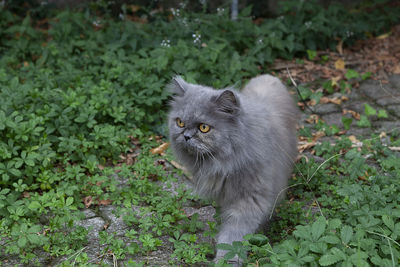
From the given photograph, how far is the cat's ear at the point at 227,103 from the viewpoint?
2.92 m

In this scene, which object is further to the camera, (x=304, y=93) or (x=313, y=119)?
(x=304, y=93)

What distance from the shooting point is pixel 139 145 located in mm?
4867

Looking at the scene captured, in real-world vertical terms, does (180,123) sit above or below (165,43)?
above

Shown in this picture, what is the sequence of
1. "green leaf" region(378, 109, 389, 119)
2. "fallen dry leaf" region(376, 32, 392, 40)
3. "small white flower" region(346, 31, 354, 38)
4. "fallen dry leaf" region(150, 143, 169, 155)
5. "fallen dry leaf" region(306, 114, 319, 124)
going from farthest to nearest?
"fallen dry leaf" region(376, 32, 392, 40) → "small white flower" region(346, 31, 354, 38) → "fallen dry leaf" region(306, 114, 319, 124) → "green leaf" region(378, 109, 389, 119) → "fallen dry leaf" region(150, 143, 169, 155)

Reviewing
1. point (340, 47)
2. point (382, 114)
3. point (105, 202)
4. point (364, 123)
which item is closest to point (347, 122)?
point (364, 123)

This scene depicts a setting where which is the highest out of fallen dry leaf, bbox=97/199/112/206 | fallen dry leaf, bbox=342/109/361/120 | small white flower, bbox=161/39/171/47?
small white flower, bbox=161/39/171/47

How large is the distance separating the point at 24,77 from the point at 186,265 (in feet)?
12.0

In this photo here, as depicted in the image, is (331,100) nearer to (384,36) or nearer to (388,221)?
(384,36)

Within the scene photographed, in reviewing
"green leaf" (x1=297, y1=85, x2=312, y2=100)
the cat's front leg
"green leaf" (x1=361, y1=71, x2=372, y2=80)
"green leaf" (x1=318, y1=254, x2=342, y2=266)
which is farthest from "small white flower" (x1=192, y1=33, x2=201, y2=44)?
"green leaf" (x1=318, y1=254, x2=342, y2=266)

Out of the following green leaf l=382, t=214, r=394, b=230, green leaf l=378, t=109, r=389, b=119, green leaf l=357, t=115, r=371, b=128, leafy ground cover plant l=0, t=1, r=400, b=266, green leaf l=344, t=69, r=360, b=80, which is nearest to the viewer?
green leaf l=382, t=214, r=394, b=230

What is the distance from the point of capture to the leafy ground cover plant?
280 cm

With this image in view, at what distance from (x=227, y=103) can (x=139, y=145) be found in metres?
2.15

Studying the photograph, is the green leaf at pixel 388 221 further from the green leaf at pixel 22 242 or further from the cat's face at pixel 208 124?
the green leaf at pixel 22 242

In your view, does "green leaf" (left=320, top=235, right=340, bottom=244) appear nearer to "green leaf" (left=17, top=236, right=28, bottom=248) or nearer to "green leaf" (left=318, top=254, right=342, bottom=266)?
"green leaf" (left=318, top=254, right=342, bottom=266)
